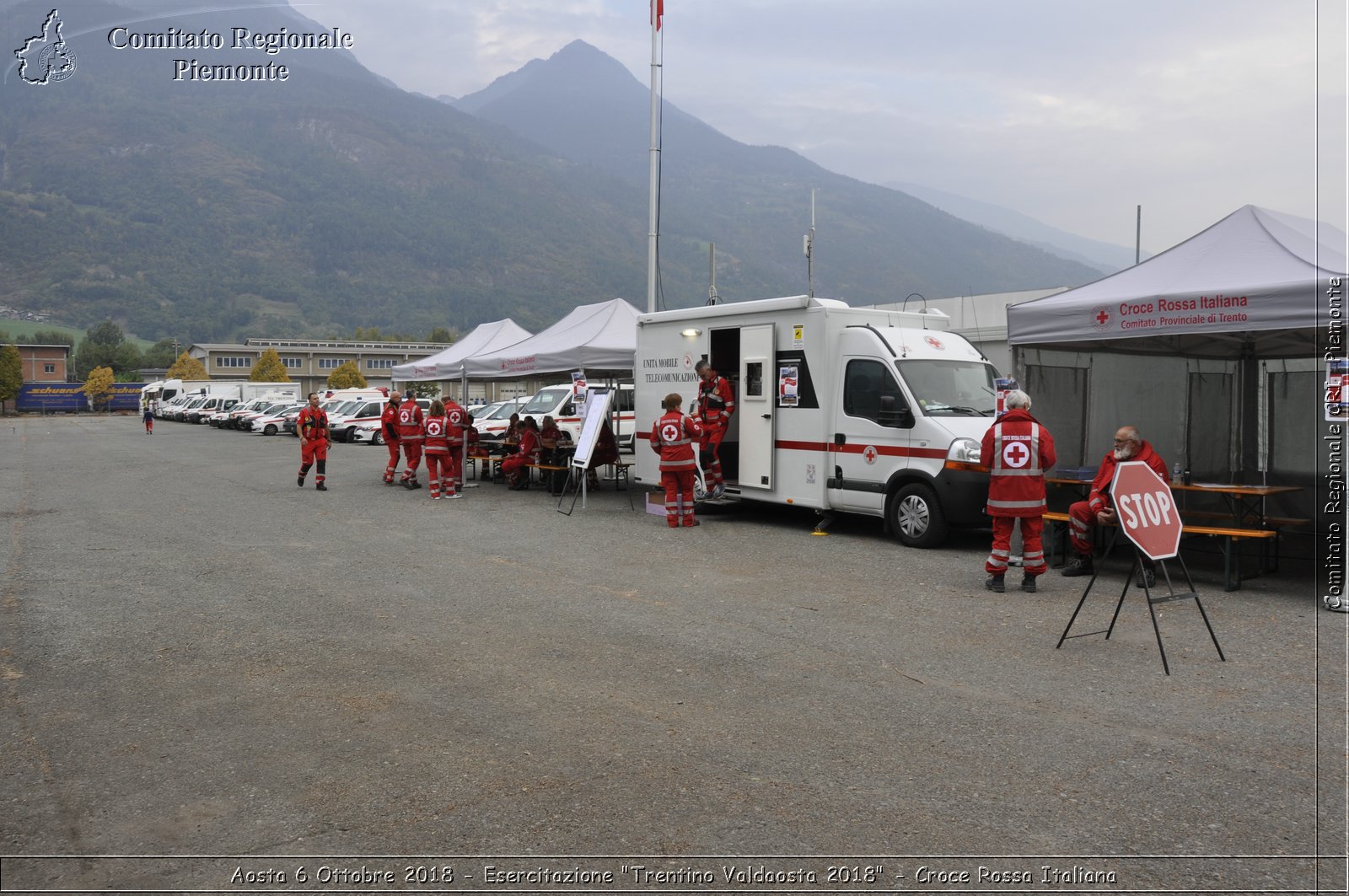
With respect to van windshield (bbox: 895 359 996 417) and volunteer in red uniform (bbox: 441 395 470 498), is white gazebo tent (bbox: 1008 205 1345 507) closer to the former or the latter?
van windshield (bbox: 895 359 996 417)

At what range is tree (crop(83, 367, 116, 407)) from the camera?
97.8 m

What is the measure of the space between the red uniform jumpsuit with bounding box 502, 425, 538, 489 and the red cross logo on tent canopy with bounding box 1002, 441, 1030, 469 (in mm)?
10969

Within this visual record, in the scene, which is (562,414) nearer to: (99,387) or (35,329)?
(99,387)

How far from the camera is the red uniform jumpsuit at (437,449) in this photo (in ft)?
54.6

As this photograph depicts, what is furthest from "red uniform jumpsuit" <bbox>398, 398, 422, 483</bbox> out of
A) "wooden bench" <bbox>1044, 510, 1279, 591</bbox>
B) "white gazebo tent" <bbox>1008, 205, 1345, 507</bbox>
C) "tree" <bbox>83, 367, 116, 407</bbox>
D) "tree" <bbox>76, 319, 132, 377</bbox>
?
"tree" <bbox>76, 319, 132, 377</bbox>

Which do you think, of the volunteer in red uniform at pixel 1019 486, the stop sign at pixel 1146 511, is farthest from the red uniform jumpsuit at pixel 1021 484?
the stop sign at pixel 1146 511

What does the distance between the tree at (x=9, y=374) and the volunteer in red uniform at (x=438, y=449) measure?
95413mm

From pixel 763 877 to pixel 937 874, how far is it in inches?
24.4

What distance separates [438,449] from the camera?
16750 millimetres

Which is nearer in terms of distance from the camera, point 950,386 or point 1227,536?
point 1227,536

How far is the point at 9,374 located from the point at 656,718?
108 metres

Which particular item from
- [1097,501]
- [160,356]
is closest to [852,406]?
[1097,501]

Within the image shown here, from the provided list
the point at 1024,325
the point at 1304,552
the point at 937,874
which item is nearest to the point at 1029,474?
the point at 1024,325

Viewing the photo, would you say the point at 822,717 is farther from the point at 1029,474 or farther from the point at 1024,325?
the point at 1024,325
